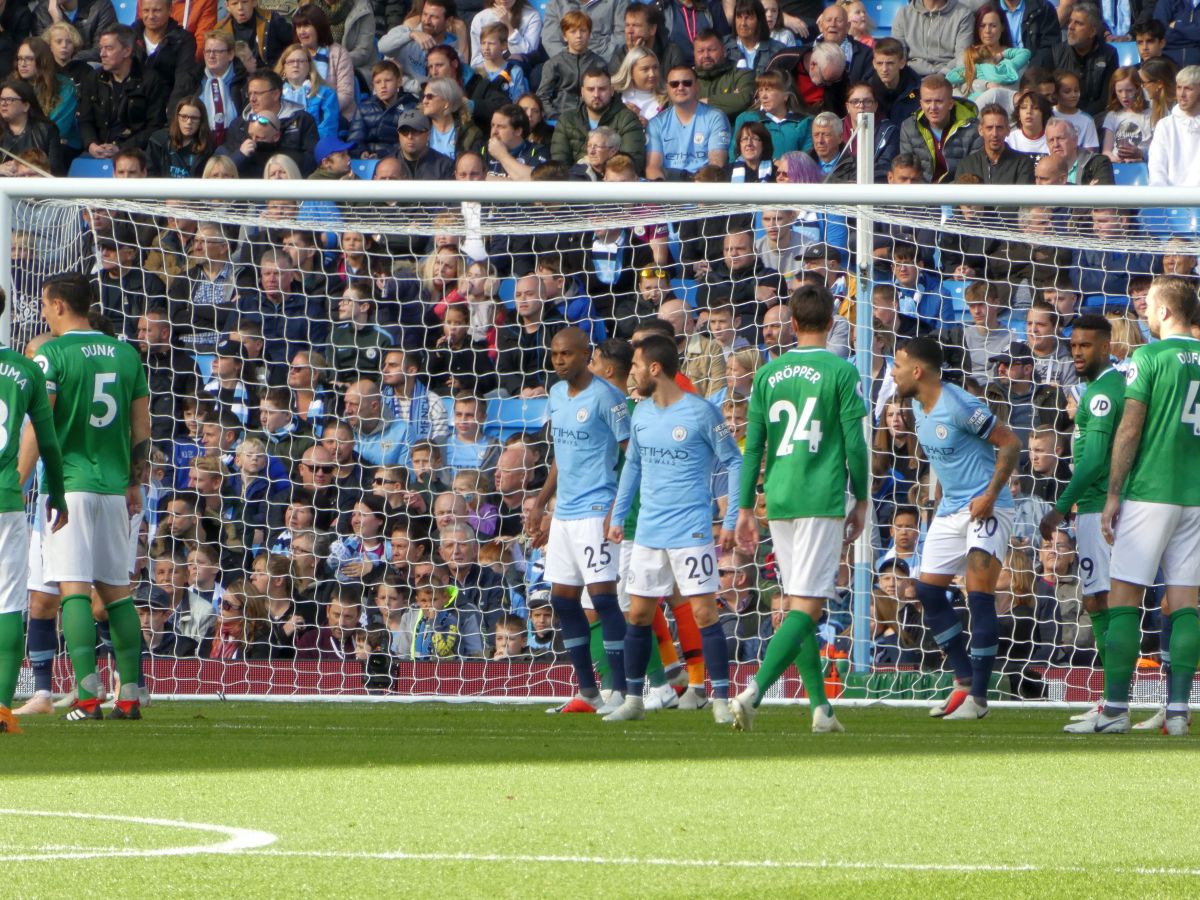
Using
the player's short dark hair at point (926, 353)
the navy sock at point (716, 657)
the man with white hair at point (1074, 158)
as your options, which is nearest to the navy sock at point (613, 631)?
the navy sock at point (716, 657)

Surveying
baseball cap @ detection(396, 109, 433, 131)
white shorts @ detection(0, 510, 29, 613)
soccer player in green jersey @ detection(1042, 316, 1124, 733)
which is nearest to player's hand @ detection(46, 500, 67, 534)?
white shorts @ detection(0, 510, 29, 613)

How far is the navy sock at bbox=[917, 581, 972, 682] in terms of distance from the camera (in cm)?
952

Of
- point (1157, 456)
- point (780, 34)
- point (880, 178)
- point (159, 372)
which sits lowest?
point (1157, 456)

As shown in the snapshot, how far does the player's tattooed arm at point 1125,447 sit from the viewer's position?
27.6 ft

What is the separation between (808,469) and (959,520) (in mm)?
1565

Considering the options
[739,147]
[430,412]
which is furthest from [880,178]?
[430,412]

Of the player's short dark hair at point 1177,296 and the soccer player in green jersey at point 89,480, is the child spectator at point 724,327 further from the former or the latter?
the soccer player in green jersey at point 89,480

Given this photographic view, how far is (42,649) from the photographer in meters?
9.23

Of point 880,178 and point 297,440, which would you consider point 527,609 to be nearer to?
point 297,440

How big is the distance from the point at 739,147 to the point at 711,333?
2019mm

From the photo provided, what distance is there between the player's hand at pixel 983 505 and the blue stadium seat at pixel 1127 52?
6595 mm

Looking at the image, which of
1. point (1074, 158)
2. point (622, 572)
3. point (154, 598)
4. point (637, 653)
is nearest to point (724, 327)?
point (622, 572)

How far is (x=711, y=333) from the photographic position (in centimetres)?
1165

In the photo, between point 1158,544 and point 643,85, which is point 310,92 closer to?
point 643,85
